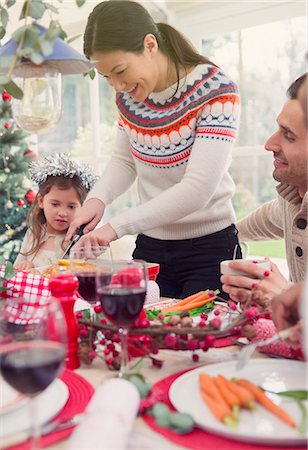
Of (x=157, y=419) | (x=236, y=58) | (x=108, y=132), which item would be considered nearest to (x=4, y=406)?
(x=157, y=419)

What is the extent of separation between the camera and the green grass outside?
15.8ft

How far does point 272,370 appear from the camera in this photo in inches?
36.4

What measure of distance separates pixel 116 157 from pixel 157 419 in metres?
1.55

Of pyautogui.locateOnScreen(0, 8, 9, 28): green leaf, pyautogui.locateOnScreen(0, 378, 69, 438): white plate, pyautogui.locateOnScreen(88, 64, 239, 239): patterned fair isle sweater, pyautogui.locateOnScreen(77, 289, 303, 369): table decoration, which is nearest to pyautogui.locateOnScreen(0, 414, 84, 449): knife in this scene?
pyautogui.locateOnScreen(0, 378, 69, 438): white plate

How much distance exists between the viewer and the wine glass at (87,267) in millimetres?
1156

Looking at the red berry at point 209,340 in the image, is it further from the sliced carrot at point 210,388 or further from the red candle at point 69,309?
the red candle at point 69,309

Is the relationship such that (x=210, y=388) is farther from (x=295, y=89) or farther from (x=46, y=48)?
(x=295, y=89)

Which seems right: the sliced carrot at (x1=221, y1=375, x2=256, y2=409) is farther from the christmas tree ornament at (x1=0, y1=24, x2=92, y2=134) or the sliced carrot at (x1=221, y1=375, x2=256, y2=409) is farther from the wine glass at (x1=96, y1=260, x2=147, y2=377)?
the christmas tree ornament at (x1=0, y1=24, x2=92, y2=134)

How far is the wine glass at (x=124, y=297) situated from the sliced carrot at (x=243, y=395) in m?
0.19

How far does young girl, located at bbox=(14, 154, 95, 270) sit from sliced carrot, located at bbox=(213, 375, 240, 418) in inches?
80.1

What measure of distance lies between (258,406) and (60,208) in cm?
225

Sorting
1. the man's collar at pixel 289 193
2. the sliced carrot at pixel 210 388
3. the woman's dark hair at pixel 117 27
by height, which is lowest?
the sliced carrot at pixel 210 388

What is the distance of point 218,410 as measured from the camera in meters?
0.75

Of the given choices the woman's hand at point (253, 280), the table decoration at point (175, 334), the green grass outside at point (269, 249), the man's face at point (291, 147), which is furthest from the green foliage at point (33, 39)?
the green grass outside at point (269, 249)
